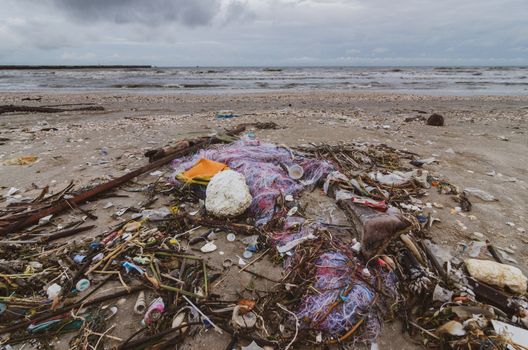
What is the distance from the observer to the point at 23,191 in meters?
4.09

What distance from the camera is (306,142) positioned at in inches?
253

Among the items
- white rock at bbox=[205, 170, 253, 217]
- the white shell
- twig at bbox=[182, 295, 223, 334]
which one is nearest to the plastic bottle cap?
twig at bbox=[182, 295, 223, 334]

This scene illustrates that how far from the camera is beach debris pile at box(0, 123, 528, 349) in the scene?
2000 mm

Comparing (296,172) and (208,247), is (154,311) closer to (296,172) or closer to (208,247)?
(208,247)

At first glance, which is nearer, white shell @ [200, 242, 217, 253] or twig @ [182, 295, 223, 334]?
twig @ [182, 295, 223, 334]

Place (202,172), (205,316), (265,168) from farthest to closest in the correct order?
(265,168), (202,172), (205,316)

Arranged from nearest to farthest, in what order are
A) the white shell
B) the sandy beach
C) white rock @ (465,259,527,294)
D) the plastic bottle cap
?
white rock @ (465,259,527,294) → the plastic bottle cap → the white shell → the sandy beach

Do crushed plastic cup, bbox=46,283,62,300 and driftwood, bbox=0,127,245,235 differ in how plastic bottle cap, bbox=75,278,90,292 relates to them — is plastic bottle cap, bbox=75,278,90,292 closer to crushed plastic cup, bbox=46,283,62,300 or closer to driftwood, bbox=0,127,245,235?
crushed plastic cup, bbox=46,283,62,300

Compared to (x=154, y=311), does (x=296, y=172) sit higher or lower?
higher

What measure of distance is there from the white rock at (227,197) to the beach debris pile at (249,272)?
0.02 metres

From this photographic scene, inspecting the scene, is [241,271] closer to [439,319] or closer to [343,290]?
[343,290]

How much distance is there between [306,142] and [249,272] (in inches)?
173

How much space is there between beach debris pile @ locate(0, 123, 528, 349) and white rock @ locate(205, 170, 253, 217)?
0.05 ft

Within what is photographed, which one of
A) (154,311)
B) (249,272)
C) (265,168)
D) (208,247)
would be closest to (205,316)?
(154,311)
